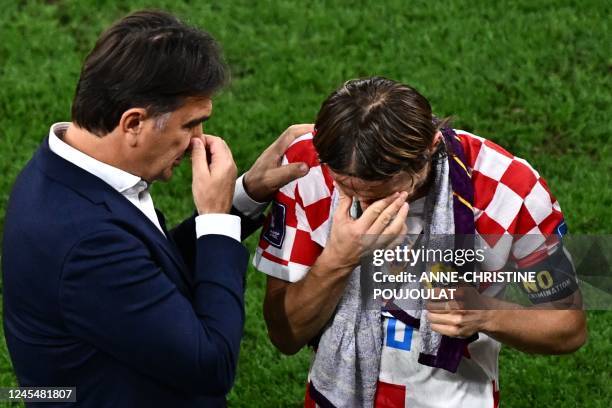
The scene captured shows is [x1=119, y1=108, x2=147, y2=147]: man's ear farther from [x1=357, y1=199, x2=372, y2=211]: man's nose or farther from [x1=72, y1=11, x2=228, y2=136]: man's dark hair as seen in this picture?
[x1=357, y1=199, x2=372, y2=211]: man's nose

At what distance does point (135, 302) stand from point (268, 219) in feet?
2.59

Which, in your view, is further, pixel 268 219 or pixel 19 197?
pixel 268 219

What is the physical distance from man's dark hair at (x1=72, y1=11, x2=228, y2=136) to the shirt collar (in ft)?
0.23

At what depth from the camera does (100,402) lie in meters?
2.98

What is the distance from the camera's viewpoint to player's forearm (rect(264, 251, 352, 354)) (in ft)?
10.5

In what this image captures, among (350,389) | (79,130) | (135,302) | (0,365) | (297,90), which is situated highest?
(79,130)

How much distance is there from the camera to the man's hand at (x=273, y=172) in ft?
10.9

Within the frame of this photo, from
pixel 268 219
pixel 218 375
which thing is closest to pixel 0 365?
pixel 268 219

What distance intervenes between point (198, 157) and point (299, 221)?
0.38 meters

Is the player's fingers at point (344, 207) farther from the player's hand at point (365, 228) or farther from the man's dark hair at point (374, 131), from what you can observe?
the man's dark hair at point (374, 131)

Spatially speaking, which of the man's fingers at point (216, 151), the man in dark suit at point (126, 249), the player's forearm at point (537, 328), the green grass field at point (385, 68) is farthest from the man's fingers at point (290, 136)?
the green grass field at point (385, 68)

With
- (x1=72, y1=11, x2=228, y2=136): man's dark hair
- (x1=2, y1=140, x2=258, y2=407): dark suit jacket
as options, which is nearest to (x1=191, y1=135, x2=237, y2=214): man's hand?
(x1=2, y1=140, x2=258, y2=407): dark suit jacket

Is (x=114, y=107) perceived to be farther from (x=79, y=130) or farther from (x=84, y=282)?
(x=84, y=282)

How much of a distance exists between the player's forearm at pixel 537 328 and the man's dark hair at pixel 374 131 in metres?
0.55
